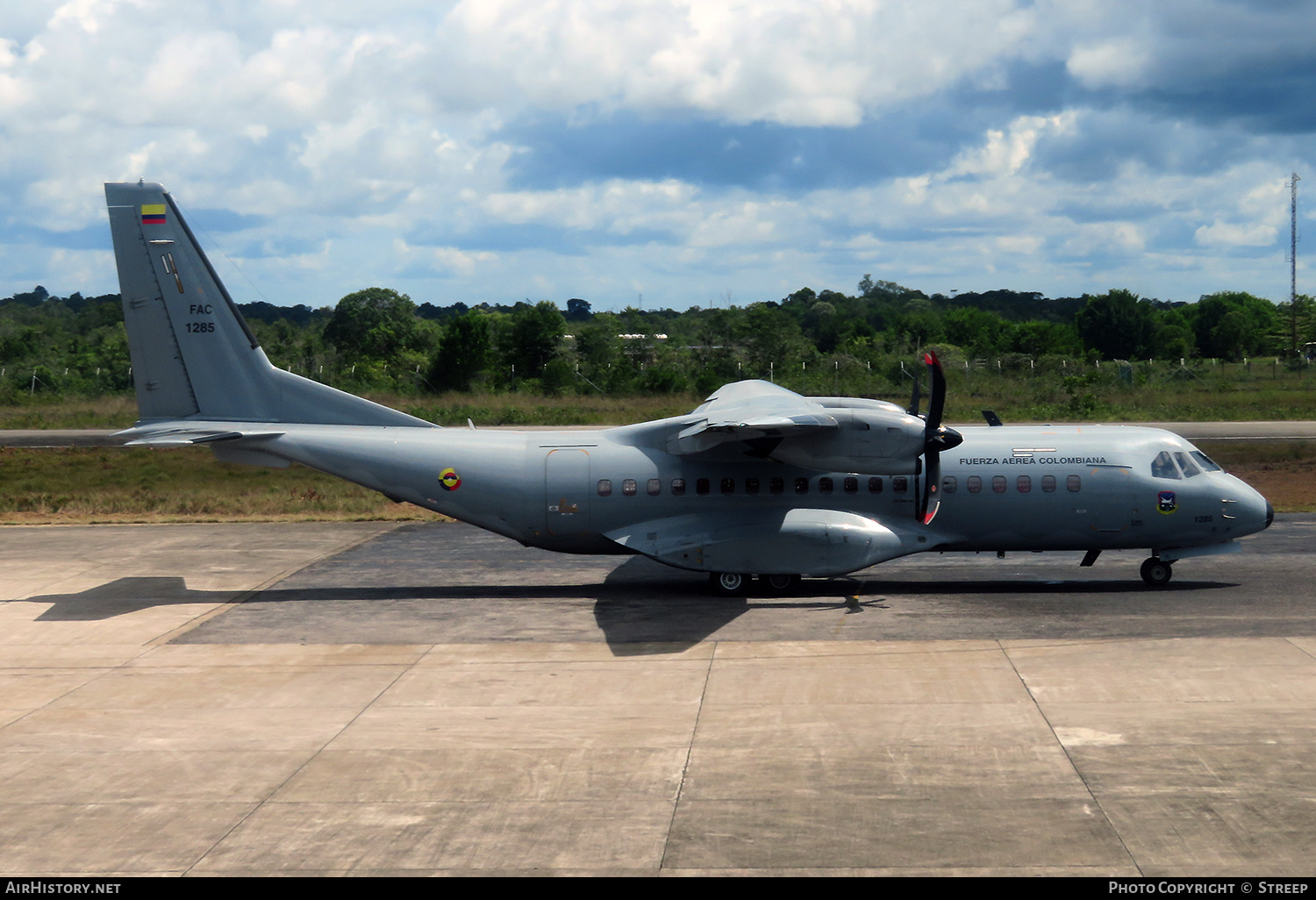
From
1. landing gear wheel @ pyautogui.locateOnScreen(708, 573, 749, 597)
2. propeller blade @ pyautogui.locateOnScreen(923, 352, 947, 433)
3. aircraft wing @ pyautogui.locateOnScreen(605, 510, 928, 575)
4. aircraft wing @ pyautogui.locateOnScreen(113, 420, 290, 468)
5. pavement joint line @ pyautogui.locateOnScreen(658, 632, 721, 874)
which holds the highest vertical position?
propeller blade @ pyautogui.locateOnScreen(923, 352, 947, 433)

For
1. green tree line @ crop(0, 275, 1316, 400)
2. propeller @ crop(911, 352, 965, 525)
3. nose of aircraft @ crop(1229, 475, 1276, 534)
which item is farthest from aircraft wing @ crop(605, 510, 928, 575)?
green tree line @ crop(0, 275, 1316, 400)

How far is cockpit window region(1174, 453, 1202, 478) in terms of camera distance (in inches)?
811

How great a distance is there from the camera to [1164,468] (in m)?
20.6

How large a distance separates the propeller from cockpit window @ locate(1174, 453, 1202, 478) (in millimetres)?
4904

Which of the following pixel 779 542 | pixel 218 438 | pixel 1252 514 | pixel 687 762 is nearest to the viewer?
pixel 687 762

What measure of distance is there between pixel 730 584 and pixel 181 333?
1185cm

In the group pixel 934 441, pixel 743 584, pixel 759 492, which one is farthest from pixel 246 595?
pixel 934 441

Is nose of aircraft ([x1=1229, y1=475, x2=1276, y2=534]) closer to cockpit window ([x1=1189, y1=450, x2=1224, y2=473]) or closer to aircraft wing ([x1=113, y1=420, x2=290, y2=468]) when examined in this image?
cockpit window ([x1=1189, y1=450, x2=1224, y2=473])

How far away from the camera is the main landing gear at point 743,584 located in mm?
20297

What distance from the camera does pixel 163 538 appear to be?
92.3 feet

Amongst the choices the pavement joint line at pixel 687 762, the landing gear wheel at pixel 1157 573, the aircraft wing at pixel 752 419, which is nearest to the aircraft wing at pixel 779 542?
the aircraft wing at pixel 752 419

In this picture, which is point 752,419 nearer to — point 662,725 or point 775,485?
point 775,485

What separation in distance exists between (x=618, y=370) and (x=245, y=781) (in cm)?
5060

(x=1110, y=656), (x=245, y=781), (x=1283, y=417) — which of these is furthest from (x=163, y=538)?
(x=1283, y=417)
